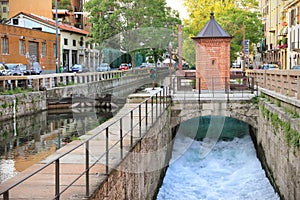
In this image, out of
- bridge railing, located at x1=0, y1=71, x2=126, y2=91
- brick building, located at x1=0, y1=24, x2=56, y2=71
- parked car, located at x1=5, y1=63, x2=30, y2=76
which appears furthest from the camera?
brick building, located at x1=0, y1=24, x2=56, y2=71

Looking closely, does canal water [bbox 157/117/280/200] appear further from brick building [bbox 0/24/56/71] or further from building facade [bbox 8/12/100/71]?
building facade [bbox 8/12/100/71]

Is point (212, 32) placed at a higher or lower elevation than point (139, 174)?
higher

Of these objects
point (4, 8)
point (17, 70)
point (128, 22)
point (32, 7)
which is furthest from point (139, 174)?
point (4, 8)

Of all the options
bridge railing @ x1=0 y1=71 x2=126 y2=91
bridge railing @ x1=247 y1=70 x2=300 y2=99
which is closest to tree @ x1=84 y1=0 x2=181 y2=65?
bridge railing @ x1=0 y1=71 x2=126 y2=91

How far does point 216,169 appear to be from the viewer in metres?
19.3

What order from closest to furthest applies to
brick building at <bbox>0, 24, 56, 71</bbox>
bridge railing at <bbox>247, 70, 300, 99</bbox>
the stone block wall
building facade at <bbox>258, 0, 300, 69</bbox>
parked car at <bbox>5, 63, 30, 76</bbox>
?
the stone block wall
bridge railing at <bbox>247, 70, 300, 99</bbox>
parked car at <bbox>5, 63, 30, 76</bbox>
brick building at <bbox>0, 24, 56, 71</bbox>
building facade at <bbox>258, 0, 300, 69</bbox>

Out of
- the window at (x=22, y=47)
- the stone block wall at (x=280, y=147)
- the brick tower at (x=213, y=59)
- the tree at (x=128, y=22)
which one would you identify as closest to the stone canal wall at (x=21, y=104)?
the brick tower at (x=213, y=59)

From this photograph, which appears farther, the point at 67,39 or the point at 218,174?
the point at 67,39

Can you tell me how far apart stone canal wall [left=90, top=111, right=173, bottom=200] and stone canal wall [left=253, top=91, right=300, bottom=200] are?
12.1ft

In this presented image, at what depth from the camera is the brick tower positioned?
23.2 m

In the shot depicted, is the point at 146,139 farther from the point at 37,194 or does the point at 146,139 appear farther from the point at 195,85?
the point at 195,85

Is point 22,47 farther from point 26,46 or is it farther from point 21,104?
point 21,104

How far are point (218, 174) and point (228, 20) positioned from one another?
93.9 ft

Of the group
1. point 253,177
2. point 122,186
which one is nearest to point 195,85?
point 253,177
